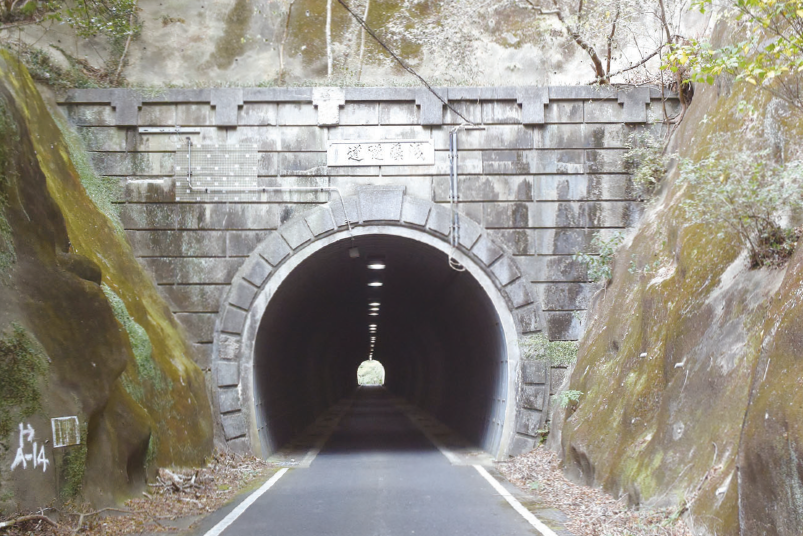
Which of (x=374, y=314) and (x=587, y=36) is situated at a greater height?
(x=587, y=36)

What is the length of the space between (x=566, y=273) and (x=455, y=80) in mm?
4037

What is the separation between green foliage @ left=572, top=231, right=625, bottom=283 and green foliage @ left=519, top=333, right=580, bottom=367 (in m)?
1.19

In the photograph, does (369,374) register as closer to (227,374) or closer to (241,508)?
(227,374)

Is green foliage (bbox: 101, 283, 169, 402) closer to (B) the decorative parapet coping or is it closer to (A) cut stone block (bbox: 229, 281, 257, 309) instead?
(A) cut stone block (bbox: 229, 281, 257, 309)

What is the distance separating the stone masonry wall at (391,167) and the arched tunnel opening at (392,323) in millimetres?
1072

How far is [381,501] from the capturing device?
8.48 m

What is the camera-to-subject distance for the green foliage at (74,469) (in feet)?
21.3

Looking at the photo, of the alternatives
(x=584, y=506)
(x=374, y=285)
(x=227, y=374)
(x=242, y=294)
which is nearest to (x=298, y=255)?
(x=242, y=294)

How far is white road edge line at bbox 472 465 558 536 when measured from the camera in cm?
673

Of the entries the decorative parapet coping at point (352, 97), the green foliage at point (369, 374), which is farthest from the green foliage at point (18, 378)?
the green foliage at point (369, 374)

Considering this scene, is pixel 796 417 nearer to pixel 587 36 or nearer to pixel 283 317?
pixel 587 36

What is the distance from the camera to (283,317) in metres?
15.0

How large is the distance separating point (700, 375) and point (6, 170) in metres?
6.92

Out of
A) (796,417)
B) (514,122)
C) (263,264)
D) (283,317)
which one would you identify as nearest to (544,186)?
(514,122)
